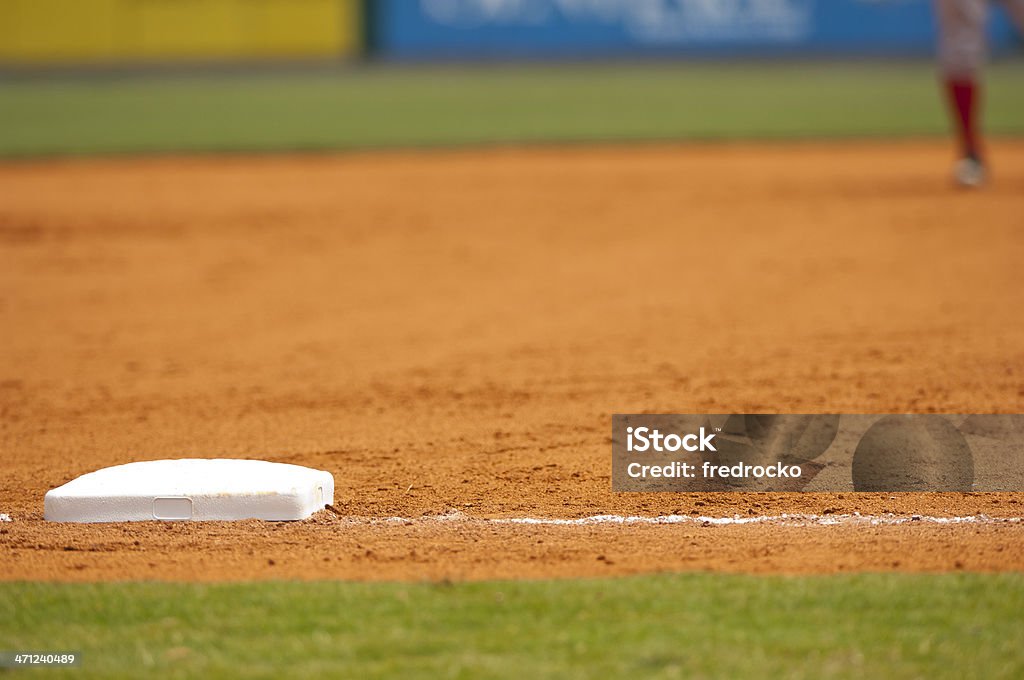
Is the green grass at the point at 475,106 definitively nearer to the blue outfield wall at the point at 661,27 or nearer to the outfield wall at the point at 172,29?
the blue outfield wall at the point at 661,27

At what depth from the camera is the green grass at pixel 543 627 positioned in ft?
8.23

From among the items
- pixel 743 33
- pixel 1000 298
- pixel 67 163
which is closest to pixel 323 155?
pixel 67 163

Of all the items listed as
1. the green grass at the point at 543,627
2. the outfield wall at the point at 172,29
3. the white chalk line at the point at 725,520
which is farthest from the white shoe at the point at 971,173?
the outfield wall at the point at 172,29

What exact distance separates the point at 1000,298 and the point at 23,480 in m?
4.41

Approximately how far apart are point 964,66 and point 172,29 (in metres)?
15.0

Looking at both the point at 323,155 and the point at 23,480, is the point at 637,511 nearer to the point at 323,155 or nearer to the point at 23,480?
the point at 23,480

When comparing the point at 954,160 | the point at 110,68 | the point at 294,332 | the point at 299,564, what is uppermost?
the point at 110,68

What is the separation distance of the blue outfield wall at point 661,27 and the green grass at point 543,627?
19.3 m

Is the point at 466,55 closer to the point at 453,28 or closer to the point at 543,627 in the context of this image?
the point at 453,28

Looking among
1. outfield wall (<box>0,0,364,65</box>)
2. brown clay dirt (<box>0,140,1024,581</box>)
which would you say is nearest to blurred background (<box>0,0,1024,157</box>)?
outfield wall (<box>0,0,364,65</box>)

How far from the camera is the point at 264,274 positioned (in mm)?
7371

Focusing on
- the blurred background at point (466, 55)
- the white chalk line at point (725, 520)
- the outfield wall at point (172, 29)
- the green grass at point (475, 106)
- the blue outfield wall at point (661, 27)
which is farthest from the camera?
the blue outfield wall at point (661, 27)

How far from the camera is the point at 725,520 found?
348cm

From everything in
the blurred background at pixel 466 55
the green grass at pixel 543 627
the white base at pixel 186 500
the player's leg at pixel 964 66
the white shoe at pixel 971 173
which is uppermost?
the blurred background at pixel 466 55
